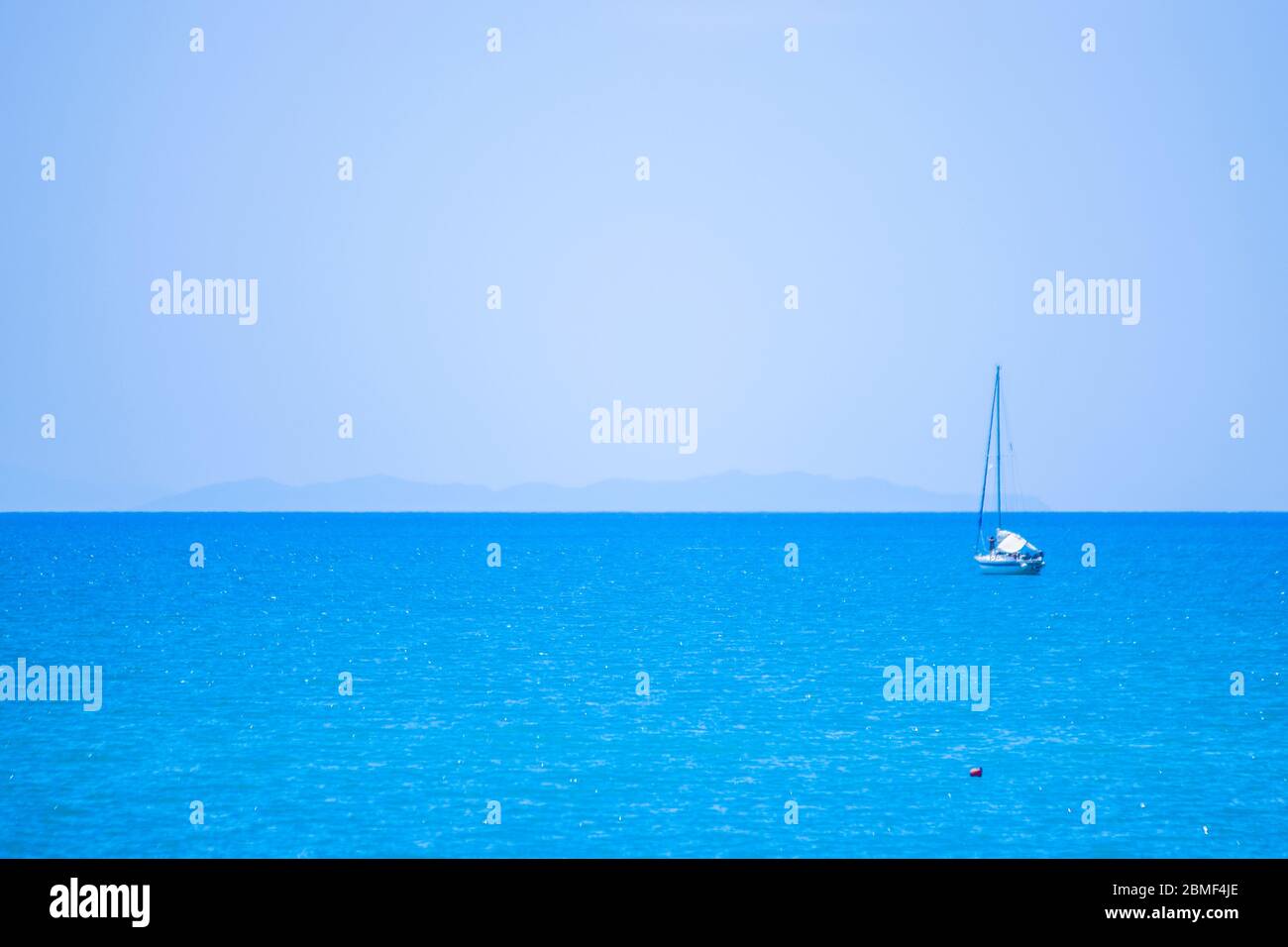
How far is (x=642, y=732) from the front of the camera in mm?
33188

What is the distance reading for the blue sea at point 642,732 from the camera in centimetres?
2306

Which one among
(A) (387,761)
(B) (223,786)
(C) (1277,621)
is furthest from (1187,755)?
(C) (1277,621)

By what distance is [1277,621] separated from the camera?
65.7 meters

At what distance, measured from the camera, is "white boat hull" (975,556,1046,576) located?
96750 mm

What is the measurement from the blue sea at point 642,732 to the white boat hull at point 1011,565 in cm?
1776

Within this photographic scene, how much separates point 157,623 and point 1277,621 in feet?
211

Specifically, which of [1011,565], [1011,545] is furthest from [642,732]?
[1011,545]

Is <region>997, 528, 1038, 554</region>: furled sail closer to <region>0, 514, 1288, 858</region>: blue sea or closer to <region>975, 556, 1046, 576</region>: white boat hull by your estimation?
<region>975, 556, 1046, 576</region>: white boat hull

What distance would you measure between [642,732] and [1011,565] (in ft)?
233

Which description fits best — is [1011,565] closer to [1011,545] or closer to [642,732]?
[1011,545]

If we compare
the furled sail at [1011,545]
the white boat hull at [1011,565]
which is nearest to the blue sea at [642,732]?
the white boat hull at [1011,565]

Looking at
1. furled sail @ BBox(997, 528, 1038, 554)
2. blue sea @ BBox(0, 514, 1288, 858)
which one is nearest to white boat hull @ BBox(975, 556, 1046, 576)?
furled sail @ BBox(997, 528, 1038, 554)
